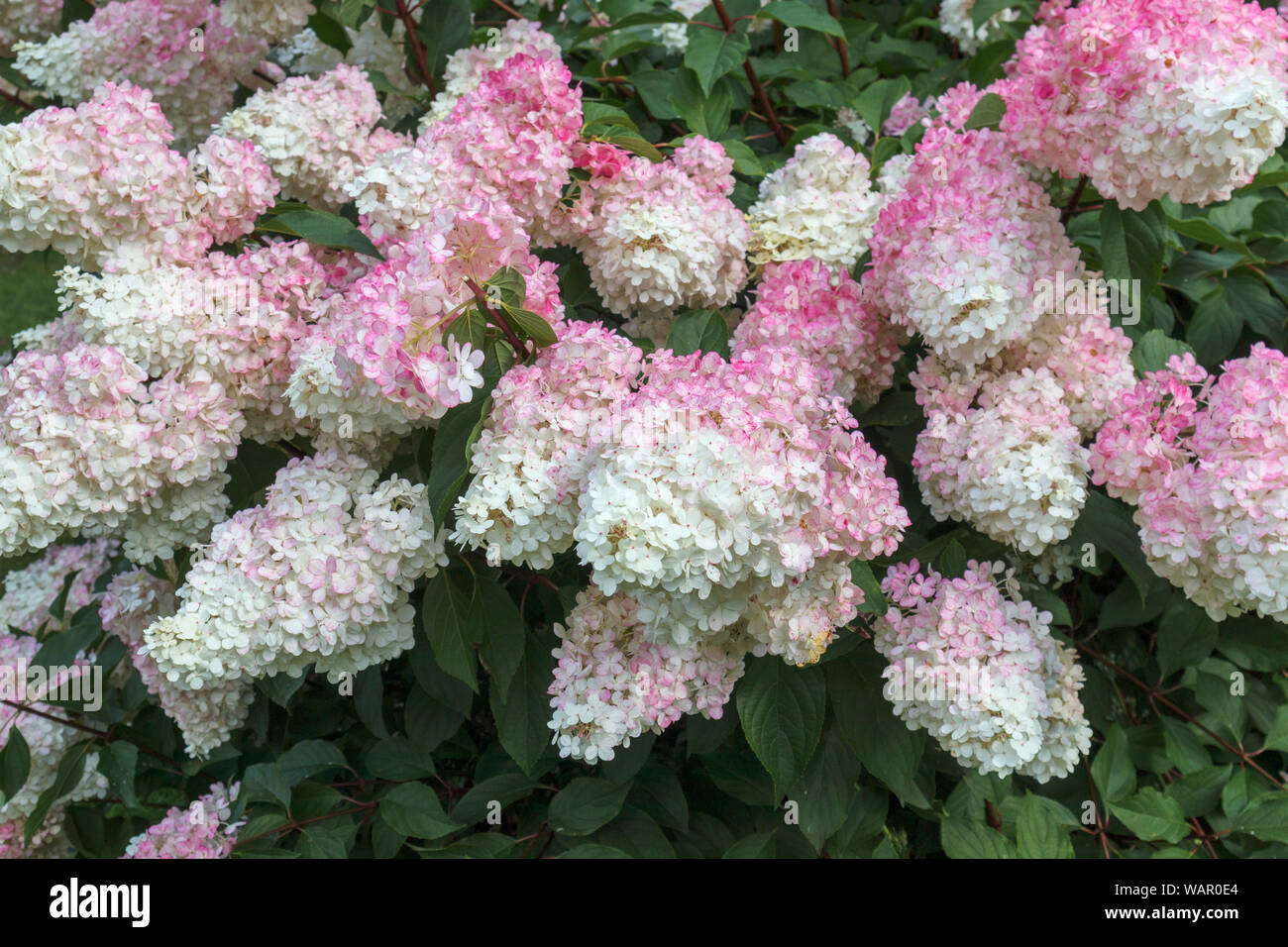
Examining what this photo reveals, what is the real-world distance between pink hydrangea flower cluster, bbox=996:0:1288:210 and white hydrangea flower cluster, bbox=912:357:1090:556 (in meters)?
0.38

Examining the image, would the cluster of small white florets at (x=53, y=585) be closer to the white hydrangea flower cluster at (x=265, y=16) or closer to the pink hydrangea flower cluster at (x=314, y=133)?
the pink hydrangea flower cluster at (x=314, y=133)

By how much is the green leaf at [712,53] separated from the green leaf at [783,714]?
4.25 feet

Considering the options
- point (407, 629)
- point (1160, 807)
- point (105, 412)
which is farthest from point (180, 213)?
point (1160, 807)

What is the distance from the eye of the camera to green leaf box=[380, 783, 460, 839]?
203 centimetres

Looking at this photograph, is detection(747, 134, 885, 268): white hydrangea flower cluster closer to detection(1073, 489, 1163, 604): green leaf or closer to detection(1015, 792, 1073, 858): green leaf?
detection(1073, 489, 1163, 604): green leaf

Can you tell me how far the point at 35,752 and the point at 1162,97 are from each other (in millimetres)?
2760

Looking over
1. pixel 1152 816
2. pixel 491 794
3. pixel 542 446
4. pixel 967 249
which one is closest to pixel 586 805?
pixel 491 794

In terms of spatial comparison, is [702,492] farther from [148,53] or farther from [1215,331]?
[148,53]

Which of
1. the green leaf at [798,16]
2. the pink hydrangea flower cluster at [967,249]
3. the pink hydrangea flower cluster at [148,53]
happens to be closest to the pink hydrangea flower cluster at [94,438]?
the pink hydrangea flower cluster at [148,53]

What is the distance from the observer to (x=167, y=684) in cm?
219

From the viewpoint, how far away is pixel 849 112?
8.82 ft

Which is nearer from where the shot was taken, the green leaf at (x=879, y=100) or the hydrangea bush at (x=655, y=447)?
the hydrangea bush at (x=655, y=447)

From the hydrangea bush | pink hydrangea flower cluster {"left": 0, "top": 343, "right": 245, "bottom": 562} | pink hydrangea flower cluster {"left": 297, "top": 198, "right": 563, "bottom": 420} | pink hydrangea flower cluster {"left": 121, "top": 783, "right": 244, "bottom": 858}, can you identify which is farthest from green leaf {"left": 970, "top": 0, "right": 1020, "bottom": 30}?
pink hydrangea flower cluster {"left": 121, "top": 783, "right": 244, "bottom": 858}

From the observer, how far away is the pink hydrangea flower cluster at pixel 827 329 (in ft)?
6.34
